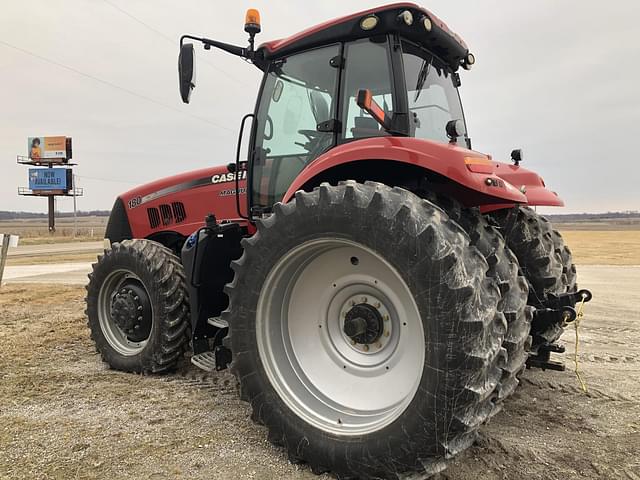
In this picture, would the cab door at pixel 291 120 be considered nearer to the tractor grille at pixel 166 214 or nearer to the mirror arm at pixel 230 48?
the mirror arm at pixel 230 48

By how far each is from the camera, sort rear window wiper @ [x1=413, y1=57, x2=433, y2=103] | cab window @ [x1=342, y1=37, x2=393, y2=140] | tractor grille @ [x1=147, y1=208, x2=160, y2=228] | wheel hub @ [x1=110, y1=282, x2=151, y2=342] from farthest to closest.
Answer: tractor grille @ [x1=147, y1=208, x2=160, y2=228], wheel hub @ [x1=110, y1=282, x2=151, y2=342], rear window wiper @ [x1=413, y1=57, x2=433, y2=103], cab window @ [x1=342, y1=37, x2=393, y2=140]

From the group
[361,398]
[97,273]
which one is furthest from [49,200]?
[361,398]

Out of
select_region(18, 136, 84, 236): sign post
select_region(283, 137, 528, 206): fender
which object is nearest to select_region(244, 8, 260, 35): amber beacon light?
select_region(283, 137, 528, 206): fender

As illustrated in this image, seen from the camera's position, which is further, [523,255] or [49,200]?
[49,200]

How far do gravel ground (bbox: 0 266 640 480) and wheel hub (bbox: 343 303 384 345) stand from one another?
0.77m

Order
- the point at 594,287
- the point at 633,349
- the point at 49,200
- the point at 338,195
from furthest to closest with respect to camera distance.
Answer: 1. the point at 49,200
2. the point at 594,287
3. the point at 633,349
4. the point at 338,195

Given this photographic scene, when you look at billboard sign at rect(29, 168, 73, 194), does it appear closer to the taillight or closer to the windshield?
the windshield

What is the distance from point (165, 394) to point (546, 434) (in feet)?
8.86

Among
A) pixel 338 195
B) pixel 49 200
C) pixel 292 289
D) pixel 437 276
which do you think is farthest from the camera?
pixel 49 200

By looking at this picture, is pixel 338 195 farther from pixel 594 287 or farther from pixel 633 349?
pixel 594 287

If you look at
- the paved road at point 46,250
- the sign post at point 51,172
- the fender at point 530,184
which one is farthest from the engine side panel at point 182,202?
the sign post at point 51,172

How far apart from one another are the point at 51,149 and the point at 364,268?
5264 cm

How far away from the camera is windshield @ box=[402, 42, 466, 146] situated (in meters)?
3.26

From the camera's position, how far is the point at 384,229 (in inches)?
94.5
